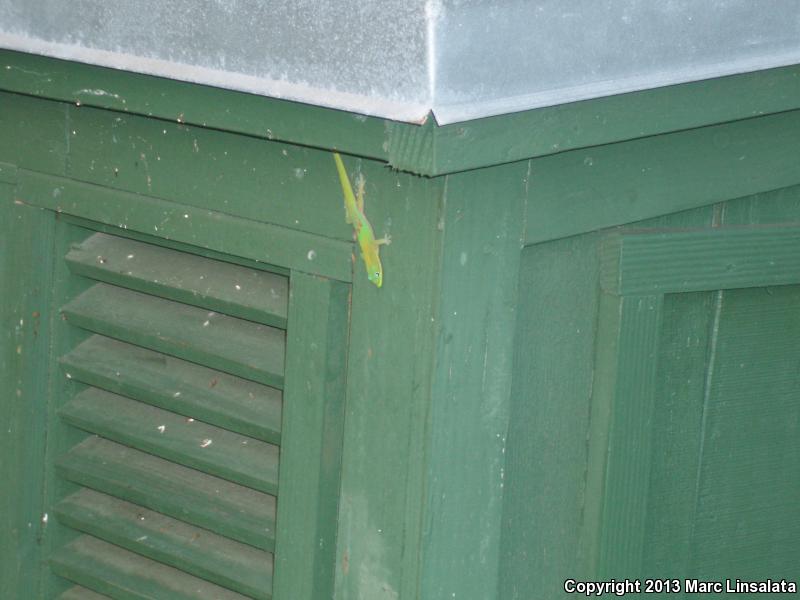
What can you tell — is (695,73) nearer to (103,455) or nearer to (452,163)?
(452,163)

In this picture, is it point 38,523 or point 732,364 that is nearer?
point 732,364

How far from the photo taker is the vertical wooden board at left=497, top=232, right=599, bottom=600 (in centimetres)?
180

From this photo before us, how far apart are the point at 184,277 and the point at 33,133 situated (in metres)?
0.38

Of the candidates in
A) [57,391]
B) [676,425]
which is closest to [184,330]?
[57,391]

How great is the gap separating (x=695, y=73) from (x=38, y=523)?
53.3 inches

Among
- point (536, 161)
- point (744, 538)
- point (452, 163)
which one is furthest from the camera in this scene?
point (744, 538)

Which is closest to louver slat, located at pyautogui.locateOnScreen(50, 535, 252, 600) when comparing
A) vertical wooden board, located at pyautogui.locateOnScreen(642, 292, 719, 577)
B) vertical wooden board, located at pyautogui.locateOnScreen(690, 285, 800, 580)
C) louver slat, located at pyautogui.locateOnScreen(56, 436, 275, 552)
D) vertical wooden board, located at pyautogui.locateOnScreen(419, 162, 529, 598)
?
louver slat, located at pyautogui.locateOnScreen(56, 436, 275, 552)

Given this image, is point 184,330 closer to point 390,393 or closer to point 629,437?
point 390,393

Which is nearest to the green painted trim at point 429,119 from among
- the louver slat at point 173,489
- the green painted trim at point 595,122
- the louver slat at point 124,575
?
the green painted trim at point 595,122

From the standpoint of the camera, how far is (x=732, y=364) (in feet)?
6.77

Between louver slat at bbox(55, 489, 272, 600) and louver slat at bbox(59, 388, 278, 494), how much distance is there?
126mm

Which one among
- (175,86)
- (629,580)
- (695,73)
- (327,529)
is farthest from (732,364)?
(175,86)

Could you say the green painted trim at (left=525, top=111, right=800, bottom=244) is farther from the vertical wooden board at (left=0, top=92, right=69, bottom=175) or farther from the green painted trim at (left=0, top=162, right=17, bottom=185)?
the green painted trim at (left=0, top=162, right=17, bottom=185)

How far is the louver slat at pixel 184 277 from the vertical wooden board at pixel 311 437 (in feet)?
0.29
